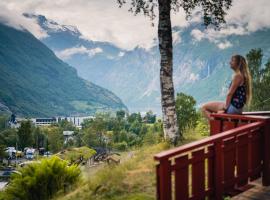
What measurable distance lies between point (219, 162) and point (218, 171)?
143 mm

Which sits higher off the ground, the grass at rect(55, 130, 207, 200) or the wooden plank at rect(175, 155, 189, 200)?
the wooden plank at rect(175, 155, 189, 200)

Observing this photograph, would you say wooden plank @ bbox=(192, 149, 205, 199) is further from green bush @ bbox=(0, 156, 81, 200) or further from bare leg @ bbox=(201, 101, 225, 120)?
green bush @ bbox=(0, 156, 81, 200)

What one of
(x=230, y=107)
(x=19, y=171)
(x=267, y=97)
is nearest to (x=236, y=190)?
(x=230, y=107)

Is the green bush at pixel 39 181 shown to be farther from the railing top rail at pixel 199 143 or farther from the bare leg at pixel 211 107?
the railing top rail at pixel 199 143

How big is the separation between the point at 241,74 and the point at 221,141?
2.00 meters

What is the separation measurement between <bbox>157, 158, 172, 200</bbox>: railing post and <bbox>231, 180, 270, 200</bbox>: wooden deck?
1627 millimetres

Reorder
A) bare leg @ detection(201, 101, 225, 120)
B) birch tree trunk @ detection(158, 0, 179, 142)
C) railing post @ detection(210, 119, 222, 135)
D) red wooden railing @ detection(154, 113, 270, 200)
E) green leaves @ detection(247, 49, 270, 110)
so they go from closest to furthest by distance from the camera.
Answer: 1. red wooden railing @ detection(154, 113, 270, 200)
2. railing post @ detection(210, 119, 222, 135)
3. bare leg @ detection(201, 101, 225, 120)
4. birch tree trunk @ detection(158, 0, 179, 142)
5. green leaves @ detection(247, 49, 270, 110)

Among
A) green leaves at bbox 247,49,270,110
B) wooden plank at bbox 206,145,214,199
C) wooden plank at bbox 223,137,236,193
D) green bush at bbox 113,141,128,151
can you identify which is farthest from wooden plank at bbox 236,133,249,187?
green bush at bbox 113,141,128,151

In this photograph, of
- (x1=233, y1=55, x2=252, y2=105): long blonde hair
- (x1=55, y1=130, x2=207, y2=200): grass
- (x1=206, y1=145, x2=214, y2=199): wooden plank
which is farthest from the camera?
(x1=55, y1=130, x2=207, y2=200): grass

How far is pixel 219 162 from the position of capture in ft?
21.0

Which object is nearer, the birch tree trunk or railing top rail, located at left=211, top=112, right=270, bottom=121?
railing top rail, located at left=211, top=112, right=270, bottom=121

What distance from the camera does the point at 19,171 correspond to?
39.3 ft

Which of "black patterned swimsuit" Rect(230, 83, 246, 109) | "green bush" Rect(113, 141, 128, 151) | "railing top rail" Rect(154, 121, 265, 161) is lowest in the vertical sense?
"green bush" Rect(113, 141, 128, 151)

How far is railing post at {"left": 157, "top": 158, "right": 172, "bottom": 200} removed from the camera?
18.2 feet
